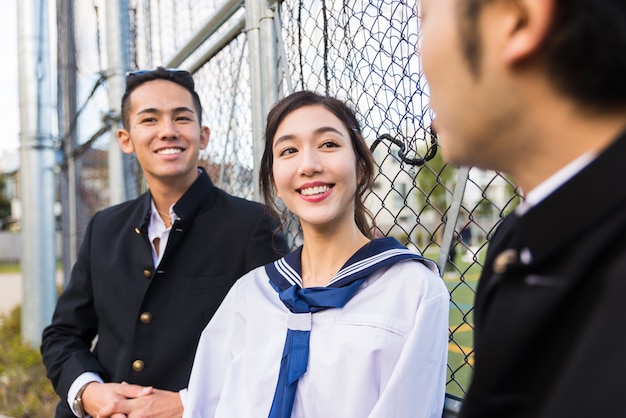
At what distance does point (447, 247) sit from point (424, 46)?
3.11 feet

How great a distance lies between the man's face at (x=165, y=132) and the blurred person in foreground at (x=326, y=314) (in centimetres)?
38

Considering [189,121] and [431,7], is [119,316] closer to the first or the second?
[189,121]

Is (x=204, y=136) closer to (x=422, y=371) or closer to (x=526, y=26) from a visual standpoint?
(x=422, y=371)

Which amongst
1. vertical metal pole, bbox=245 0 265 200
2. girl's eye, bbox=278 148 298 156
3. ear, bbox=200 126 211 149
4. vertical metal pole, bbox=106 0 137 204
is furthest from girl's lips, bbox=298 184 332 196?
vertical metal pole, bbox=106 0 137 204

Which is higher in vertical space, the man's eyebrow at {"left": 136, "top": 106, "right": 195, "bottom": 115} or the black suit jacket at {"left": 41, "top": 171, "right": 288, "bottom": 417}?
the man's eyebrow at {"left": 136, "top": 106, "right": 195, "bottom": 115}

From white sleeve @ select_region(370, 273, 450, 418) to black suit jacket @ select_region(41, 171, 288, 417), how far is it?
0.73 metres

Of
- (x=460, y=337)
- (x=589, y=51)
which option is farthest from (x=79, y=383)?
(x=460, y=337)

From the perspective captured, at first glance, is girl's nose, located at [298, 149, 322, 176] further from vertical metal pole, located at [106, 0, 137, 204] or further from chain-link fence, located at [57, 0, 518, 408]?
vertical metal pole, located at [106, 0, 137, 204]

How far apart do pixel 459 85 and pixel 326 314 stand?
2.81ft

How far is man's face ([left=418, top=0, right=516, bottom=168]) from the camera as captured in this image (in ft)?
1.98

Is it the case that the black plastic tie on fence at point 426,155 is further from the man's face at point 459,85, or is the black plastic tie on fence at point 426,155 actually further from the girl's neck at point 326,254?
the man's face at point 459,85

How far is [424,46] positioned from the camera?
67 centimetres

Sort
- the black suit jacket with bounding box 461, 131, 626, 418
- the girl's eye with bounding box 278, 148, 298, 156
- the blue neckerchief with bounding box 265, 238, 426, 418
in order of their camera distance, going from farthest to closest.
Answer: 1. the girl's eye with bounding box 278, 148, 298, 156
2. the blue neckerchief with bounding box 265, 238, 426, 418
3. the black suit jacket with bounding box 461, 131, 626, 418

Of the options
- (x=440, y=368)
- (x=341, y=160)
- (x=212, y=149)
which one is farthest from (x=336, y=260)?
(x=212, y=149)
